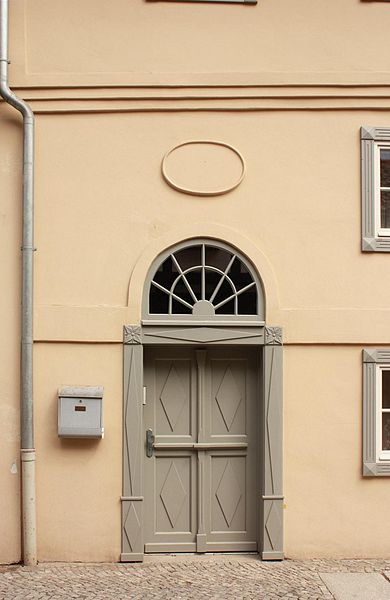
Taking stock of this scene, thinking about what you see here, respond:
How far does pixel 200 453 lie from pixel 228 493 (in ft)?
1.59

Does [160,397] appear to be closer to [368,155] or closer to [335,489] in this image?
[335,489]

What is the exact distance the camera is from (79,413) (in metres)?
6.82

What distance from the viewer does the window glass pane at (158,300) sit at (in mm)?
7078

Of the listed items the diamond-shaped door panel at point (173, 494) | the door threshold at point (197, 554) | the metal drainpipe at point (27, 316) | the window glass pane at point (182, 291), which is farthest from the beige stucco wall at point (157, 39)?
the door threshold at point (197, 554)

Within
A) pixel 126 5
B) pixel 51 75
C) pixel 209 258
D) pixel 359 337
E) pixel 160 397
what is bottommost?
pixel 160 397

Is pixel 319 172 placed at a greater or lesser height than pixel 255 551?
greater

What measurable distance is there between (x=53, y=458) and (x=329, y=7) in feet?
16.4

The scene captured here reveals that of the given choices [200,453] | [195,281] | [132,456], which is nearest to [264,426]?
[200,453]

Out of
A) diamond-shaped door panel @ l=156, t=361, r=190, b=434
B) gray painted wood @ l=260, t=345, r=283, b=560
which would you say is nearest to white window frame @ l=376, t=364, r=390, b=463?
gray painted wood @ l=260, t=345, r=283, b=560

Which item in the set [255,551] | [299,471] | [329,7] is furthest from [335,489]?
[329,7]

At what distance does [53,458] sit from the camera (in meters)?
6.92

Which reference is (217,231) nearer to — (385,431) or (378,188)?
(378,188)

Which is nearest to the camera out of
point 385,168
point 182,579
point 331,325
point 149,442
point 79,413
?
point 182,579

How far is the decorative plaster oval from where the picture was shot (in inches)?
277
